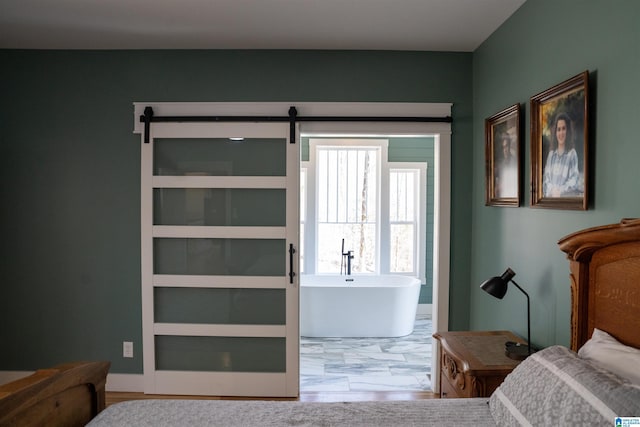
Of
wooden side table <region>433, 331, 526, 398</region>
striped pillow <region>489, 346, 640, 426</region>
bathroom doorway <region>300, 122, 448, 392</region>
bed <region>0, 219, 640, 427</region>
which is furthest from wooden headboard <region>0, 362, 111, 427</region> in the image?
bathroom doorway <region>300, 122, 448, 392</region>

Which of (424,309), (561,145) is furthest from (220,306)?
(424,309)

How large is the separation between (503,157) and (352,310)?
274 centimetres

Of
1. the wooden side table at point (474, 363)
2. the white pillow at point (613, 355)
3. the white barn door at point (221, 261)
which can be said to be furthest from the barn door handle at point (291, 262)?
the white pillow at point (613, 355)

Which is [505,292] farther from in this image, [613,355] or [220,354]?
[220,354]

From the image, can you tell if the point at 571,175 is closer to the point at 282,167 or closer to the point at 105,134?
the point at 282,167

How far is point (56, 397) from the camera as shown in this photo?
5.23 feet

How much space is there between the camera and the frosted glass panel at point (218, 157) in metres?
3.57

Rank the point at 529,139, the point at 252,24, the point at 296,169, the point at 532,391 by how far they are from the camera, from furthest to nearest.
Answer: the point at 296,169, the point at 252,24, the point at 529,139, the point at 532,391

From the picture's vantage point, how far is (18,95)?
11.7 ft

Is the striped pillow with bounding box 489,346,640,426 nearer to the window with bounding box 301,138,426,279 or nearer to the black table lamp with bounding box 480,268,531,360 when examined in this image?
the black table lamp with bounding box 480,268,531,360

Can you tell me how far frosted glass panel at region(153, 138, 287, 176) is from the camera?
3568mm

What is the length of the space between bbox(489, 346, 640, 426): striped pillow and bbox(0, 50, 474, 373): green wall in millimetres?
2094

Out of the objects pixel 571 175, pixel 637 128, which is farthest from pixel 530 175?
pixel 637 128

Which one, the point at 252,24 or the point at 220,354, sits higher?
the point at 252,24
